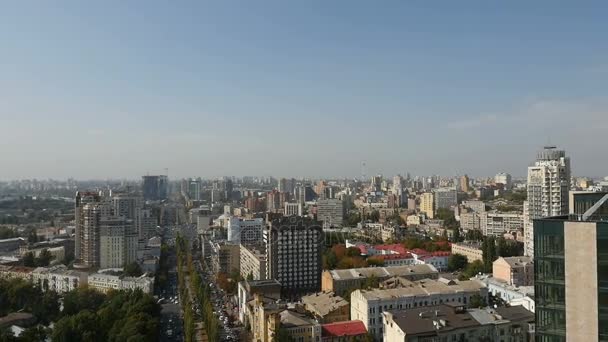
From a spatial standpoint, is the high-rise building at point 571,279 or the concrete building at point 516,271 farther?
the concrete building at point 516,271

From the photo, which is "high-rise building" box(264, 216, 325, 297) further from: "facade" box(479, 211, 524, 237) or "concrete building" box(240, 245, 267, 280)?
"facade" box(479, 211, 524, 237)

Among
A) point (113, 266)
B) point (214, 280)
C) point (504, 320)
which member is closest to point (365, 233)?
point (214, 280)

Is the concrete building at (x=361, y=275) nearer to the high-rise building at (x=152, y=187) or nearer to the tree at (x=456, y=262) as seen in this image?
the tree at (x=456, y=262)

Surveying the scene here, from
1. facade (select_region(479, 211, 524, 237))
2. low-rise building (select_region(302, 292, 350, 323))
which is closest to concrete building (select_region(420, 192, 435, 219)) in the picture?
facade (select_region(479, 211, 524, 237))

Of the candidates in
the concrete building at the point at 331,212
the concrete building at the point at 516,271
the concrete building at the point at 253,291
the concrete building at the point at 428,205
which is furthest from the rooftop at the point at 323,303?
the concrete building at the point at 428,205

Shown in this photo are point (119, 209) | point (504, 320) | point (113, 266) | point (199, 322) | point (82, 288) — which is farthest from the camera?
point (119, 209)

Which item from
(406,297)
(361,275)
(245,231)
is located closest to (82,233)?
(245,231)

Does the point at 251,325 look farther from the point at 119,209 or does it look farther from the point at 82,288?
the point at 119,209
